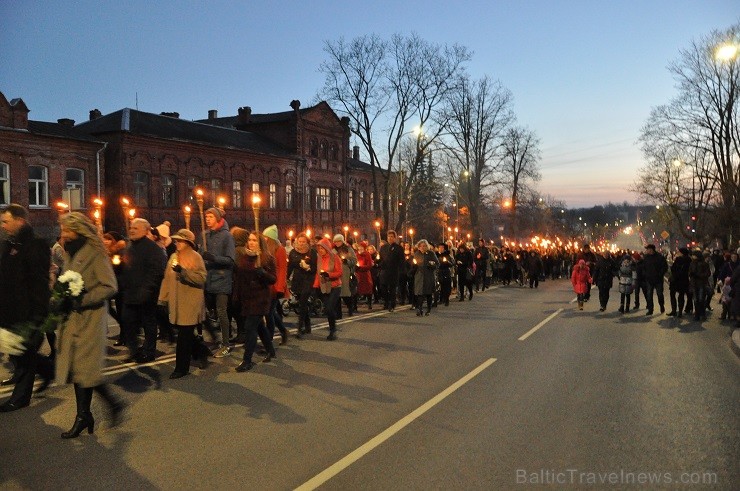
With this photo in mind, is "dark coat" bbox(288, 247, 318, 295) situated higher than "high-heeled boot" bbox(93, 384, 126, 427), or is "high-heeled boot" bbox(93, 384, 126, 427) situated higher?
"dark coat" bbox(288, 247, 318, 295)

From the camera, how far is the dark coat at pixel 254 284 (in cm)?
965

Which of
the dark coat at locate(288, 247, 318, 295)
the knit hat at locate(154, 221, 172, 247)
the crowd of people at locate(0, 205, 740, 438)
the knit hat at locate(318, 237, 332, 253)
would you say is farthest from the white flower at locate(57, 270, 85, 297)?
the knit hat at locate(318, 237, 332, 253)

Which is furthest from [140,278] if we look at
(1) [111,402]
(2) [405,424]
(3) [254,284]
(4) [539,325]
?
(4) [539,325]

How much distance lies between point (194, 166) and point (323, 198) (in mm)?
14684

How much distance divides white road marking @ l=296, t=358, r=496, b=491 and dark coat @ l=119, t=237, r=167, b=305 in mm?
4192

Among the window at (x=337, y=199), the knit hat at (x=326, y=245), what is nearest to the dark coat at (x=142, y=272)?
the knit hat at (x=326, y=245)

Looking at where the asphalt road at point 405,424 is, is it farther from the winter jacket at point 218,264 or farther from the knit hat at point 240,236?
the knit hat at point 240,236

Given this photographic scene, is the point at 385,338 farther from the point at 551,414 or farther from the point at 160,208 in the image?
the point at 160,208

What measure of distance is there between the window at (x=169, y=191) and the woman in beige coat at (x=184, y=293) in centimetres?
3184

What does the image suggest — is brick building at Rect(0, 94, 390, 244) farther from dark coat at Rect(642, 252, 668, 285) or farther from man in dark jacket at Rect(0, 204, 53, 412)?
dark coat at Rect(642, 252, 668, 285)

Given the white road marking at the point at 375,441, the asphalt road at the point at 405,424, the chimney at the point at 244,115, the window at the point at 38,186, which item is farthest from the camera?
the chimney at the point at 244,115

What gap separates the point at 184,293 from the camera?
892 centimetres

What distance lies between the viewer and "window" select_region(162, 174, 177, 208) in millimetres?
39656

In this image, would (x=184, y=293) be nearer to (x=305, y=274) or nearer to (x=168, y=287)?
(x=168, y=287)
